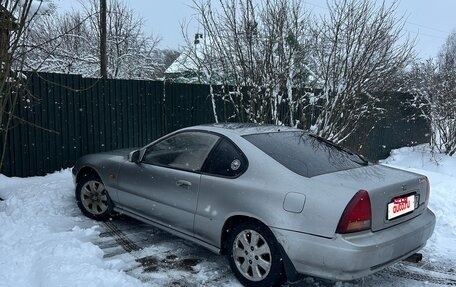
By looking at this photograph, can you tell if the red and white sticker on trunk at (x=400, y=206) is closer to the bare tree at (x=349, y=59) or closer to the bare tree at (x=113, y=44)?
the bare tree at (x=349, y=59)

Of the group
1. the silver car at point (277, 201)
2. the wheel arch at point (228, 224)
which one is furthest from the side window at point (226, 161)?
the wheel arch at point (228, 224)

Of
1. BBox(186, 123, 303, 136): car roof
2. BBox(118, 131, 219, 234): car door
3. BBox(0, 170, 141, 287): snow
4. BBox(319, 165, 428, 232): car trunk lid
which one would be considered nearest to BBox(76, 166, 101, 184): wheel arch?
BBox(0, 170, 141, 287): snow

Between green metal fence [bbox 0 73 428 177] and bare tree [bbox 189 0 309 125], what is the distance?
1.44 meters

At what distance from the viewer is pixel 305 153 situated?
13.5 feet

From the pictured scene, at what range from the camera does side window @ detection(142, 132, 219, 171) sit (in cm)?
432

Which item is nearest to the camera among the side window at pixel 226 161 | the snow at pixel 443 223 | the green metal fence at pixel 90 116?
the side window at pixel 226 161

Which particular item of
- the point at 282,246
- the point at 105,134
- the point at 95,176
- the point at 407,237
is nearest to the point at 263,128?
the point at 282,246

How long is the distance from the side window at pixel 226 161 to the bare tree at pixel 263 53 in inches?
163

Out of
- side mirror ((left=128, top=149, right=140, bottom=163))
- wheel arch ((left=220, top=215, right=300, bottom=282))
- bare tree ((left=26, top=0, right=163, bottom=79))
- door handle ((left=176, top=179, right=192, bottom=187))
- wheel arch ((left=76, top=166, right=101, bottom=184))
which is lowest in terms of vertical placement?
wheel arch ((left=220, top=215, right=300, bottom=282))

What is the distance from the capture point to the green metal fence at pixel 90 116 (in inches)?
285

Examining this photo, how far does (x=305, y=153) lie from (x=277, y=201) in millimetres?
782

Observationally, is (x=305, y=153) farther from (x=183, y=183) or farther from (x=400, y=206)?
(x=183, y=183)

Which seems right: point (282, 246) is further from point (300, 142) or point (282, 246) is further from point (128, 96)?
point (128, 96)

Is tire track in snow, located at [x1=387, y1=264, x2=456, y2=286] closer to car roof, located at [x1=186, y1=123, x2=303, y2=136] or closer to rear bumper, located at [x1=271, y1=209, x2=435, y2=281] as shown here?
rear bumper, located at [x1=271, y1=209, x2=435, y2=281]
